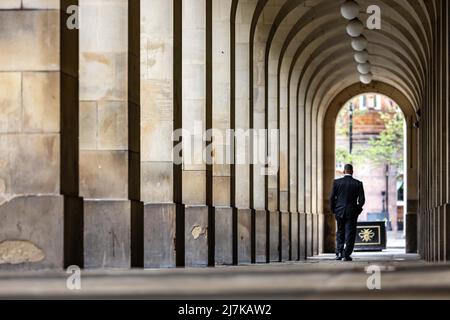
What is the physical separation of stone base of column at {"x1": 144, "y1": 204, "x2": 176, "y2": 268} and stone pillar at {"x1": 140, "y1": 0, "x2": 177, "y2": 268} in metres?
0.24

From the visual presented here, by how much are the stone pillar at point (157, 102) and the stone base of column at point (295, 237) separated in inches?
675

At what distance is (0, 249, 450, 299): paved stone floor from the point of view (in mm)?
5711

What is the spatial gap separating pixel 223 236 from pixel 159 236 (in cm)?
532

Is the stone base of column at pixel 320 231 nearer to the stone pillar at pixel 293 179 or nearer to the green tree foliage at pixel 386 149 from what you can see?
the stone pillar at pixel 293 179

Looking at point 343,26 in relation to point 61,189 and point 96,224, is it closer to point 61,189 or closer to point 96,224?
point 96,224

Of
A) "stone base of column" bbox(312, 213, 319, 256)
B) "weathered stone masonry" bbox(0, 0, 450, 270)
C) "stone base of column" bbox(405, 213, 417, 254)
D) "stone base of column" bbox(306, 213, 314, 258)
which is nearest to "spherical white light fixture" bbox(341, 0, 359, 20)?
"weathered stone masonry" bbox(0, 0, 450, 270)

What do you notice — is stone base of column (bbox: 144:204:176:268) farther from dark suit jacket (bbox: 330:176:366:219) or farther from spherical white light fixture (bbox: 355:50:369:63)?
spherical white light fixture (bbox: 355:50:369:63)

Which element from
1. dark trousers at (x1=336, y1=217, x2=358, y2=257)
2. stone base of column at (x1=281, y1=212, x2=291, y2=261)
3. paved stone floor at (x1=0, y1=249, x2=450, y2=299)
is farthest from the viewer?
stone base of column at (x1=281, y1=212, x2=291, y2=261)

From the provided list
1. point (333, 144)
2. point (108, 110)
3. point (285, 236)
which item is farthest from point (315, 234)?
point (108, 110)

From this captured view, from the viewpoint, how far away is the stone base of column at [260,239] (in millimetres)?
26203

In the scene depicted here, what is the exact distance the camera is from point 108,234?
13.2 meters

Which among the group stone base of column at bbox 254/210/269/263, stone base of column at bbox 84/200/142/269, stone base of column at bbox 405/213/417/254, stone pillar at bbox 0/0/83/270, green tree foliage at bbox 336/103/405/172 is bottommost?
stone base of column at bbox 405/213/417/254

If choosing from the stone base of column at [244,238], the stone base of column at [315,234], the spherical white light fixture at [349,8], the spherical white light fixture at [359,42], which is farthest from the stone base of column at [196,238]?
the stone base of column at [315,234]

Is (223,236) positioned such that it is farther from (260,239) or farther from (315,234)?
(315,234)
